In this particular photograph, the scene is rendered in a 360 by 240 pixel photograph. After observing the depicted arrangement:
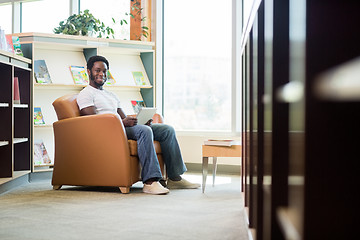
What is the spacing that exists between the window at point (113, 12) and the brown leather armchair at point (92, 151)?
2.25 metres

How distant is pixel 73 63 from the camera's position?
18.2 ft

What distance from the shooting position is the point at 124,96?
19.5 feet

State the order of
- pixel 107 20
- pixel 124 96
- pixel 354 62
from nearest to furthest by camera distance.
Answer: pixel 354 62
pixel 124 96
pixel 107 20

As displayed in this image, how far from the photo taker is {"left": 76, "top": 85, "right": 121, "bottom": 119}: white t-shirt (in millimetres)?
4316

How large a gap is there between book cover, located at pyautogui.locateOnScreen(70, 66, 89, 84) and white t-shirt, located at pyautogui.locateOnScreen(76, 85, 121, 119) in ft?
3.12

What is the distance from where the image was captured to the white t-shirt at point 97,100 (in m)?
4.32

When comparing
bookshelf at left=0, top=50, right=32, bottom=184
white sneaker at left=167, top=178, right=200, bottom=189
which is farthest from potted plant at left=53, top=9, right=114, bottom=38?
white sneaker at left=167, top=178, right=200, bottom=189

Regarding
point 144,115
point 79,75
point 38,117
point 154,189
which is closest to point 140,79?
point 79,75

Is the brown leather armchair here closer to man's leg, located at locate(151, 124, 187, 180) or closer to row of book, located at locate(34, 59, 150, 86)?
man's leg, located at locate(151, 124, 187, 180)

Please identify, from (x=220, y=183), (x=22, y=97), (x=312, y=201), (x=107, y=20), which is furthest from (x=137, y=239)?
(x=107, y=20)

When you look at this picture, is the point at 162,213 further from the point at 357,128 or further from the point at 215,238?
the point at 357,128

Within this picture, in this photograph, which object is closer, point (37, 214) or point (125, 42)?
point (37, 214)

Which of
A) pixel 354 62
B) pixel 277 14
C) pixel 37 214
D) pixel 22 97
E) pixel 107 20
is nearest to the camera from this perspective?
pixel 354 62

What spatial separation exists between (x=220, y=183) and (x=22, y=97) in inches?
84.0
